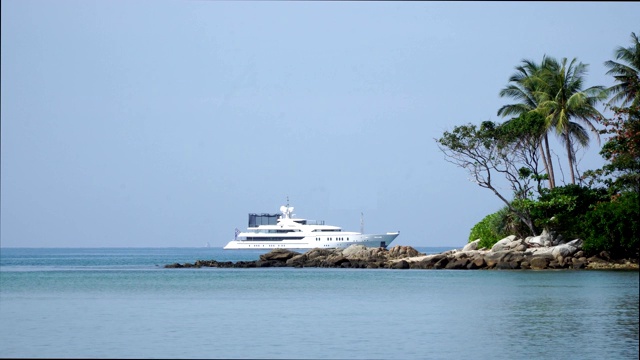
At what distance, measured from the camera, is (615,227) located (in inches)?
1746

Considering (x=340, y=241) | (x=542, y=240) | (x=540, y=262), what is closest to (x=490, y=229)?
(x=542, y=240)

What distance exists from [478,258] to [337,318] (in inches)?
975

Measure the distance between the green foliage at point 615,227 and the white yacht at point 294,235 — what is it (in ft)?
174

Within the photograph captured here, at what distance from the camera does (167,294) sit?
39.3 meters

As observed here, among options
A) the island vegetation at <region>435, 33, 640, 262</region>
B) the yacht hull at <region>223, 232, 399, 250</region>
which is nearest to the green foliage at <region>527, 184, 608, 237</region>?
the island vegetation at <region>435, 33, 640, 262</region>

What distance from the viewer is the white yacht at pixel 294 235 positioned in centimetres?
9900

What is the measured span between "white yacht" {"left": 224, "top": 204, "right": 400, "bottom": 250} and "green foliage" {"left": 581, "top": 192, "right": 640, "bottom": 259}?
174 feet

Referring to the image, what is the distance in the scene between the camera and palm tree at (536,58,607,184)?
54.1 m

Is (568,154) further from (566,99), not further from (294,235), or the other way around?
(294,235)

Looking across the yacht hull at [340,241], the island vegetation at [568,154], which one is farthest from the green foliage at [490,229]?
the yacht hull at [340,241]

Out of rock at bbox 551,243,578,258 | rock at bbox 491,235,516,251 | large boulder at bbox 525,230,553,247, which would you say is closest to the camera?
rock at bbox 551,243,578,258

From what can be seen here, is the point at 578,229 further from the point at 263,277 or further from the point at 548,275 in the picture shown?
the point at 263,277

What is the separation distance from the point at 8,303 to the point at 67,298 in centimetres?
285

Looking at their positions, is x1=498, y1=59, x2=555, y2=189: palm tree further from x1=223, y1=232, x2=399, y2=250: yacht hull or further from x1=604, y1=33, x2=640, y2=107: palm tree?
x1=223, y1=232, x2=399, y2=250: yacht hull
